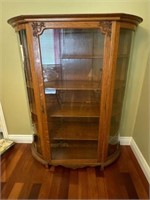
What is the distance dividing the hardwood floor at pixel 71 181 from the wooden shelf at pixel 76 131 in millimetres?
378

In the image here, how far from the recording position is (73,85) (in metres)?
1.66

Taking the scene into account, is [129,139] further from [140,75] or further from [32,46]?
[32,46]

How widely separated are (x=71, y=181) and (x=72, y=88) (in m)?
0.97

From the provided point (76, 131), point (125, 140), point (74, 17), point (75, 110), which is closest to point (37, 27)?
point (74, 17)

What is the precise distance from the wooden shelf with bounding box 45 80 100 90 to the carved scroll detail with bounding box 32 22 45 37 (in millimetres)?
465

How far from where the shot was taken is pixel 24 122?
218 centimetres

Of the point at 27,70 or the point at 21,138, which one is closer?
the point at 27,70

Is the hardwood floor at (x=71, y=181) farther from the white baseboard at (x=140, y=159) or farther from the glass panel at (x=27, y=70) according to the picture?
the glass panel at (x=27, y=70)

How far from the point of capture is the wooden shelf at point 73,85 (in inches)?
62.7

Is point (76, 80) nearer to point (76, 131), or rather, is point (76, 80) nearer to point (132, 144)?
point (76, 131)

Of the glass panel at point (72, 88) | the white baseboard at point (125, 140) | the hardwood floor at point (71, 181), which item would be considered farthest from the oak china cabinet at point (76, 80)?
the white baseboard at point (125, 140)

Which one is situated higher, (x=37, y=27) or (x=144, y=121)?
(x=37, y=27)

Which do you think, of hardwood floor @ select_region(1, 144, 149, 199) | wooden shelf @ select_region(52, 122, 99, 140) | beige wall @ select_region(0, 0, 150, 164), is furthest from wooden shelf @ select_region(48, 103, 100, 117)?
hardwood floor @ select_region(1, 144, 149, 199)

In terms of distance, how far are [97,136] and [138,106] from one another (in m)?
0.68
